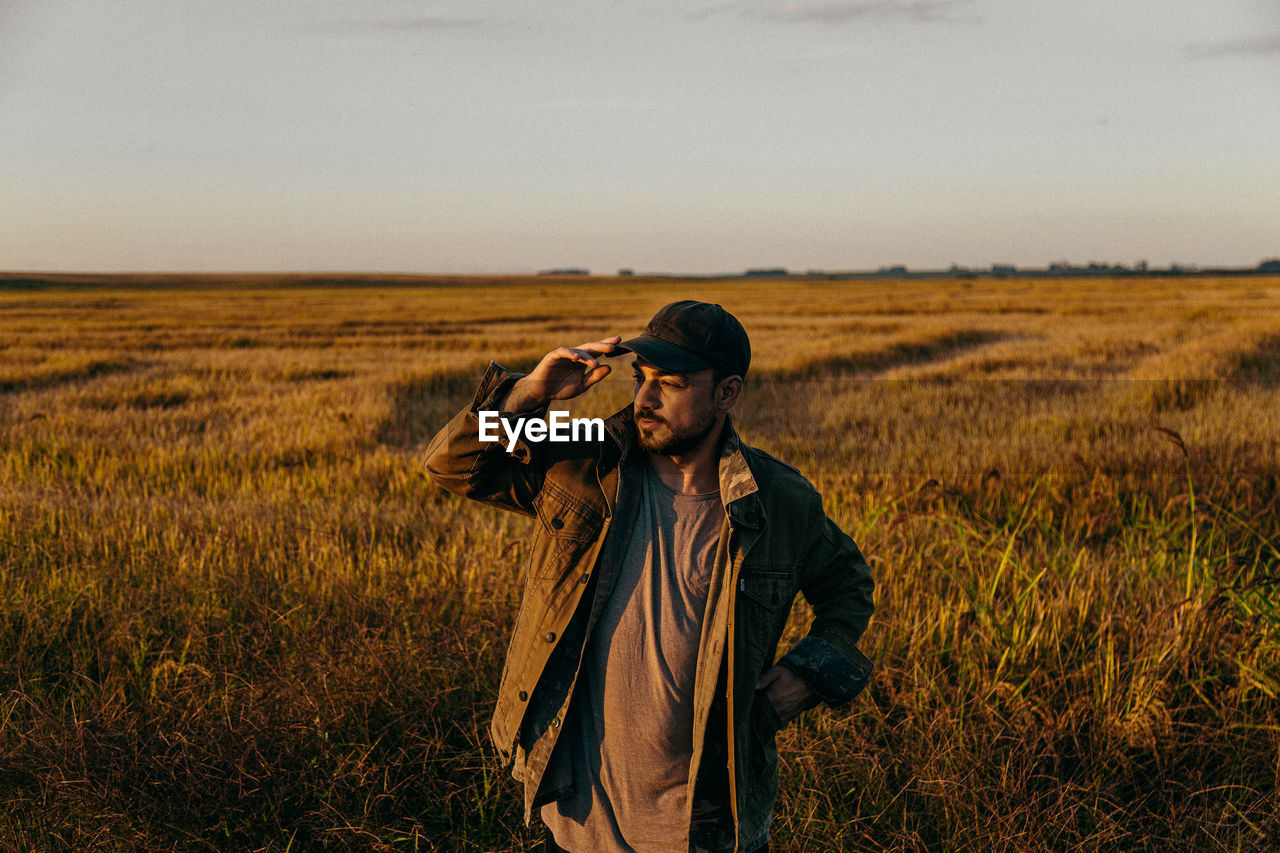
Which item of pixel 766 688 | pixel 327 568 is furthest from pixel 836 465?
pixel 766 688

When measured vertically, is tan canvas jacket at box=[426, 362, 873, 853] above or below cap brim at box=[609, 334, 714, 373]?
below

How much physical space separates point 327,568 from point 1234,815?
417 cm

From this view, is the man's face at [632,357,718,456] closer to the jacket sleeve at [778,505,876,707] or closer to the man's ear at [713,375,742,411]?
the man's ear at [713,375,742,411]

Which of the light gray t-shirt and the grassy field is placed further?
the grassy field

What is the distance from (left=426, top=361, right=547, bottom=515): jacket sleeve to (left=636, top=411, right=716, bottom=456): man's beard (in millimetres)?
267

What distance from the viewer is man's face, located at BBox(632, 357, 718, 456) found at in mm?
1977

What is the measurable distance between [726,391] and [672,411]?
0.53ft

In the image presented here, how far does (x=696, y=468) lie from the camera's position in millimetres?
2062

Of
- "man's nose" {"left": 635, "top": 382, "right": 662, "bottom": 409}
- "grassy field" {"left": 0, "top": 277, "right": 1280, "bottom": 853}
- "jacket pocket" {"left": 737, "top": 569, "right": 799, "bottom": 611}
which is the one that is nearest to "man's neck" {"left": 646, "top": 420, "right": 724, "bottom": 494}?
"man's nose" {"left": 635, "top": 382, "right": 662, "bottom": 409}

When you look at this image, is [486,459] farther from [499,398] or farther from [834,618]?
[834,618]

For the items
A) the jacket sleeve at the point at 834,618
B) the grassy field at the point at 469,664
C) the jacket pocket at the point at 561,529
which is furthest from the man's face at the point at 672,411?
the grassy field at the point at 469,664

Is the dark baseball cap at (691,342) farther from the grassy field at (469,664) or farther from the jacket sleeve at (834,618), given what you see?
the grassy field at (469,664)

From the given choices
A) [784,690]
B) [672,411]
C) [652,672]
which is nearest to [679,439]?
[672,411]

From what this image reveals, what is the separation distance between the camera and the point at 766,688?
2070 mm
